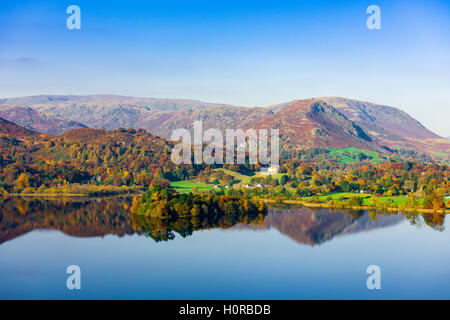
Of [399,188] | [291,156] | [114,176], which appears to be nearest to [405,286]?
[399,188]

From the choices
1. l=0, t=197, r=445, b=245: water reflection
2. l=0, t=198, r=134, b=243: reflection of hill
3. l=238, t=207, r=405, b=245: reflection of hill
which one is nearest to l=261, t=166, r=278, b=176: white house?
l=0, t=197, r=445, b=245: water reflection

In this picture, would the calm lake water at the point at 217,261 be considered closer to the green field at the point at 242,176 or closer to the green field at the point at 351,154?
the green field at the point at 242,176

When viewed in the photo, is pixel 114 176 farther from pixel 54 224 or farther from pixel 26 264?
pixel 26 264

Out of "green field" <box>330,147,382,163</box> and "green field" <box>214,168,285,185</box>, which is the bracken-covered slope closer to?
"green field" <box>214,168,285,185</box>

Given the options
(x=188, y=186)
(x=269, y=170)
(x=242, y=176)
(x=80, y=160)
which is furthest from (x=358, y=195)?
(x=80, y=160)

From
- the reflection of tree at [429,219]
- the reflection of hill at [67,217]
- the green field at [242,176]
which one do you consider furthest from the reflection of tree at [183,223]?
the green field at [242,176]

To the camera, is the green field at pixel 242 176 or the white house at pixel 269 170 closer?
the green field at pixel 242 176
